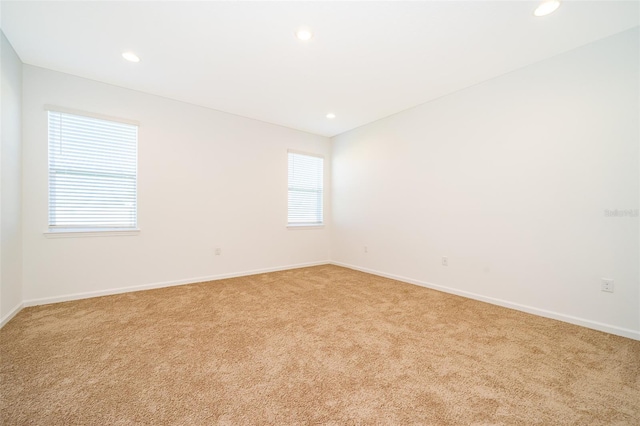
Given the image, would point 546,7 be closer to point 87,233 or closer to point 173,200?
point 173,200

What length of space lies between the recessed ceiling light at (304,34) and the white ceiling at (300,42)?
0.18ft

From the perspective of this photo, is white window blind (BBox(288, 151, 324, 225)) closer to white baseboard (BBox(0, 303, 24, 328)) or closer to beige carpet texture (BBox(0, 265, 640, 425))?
beige carpet texture (BBox(0, 265, 640, 425))

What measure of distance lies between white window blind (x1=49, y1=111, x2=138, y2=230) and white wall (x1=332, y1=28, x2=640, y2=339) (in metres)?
3.76

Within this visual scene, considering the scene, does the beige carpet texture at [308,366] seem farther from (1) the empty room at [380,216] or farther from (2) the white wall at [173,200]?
(2) the white wall at [173,200]

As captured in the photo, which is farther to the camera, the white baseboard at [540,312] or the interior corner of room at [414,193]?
the interior corner of room at [414,193]

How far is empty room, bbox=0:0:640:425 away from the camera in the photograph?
158 cm

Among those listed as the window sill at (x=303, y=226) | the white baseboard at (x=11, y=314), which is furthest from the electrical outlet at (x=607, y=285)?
the white baseboard at (x=11, y=314)

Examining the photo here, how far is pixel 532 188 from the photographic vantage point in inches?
108

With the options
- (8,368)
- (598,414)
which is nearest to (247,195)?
(8,368)

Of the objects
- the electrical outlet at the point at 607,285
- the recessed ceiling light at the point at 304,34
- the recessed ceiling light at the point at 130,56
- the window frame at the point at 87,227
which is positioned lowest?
the electrical outlet at the point at 607,285

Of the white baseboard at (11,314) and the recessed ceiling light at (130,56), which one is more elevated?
the recessed ceiling light at (130,56)

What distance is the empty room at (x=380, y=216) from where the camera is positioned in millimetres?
1576

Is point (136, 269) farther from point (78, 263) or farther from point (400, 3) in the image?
point (400, 3)

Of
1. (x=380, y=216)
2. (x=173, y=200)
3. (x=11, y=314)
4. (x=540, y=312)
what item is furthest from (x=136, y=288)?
(x=540, y=312)
